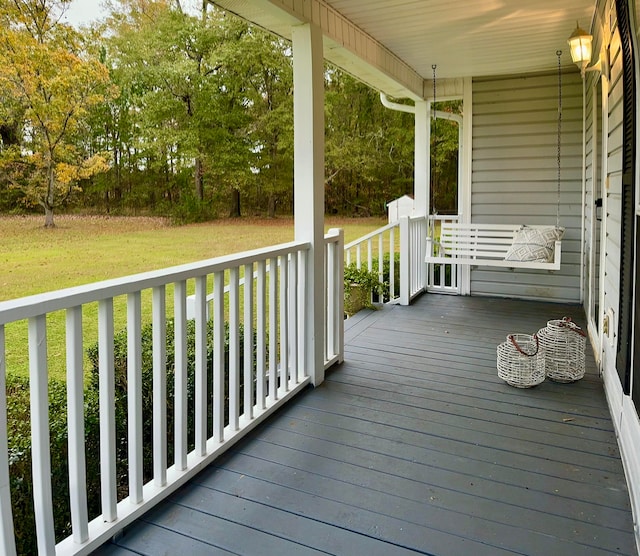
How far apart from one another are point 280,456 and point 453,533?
85 centimetres

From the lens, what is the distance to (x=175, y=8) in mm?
4777

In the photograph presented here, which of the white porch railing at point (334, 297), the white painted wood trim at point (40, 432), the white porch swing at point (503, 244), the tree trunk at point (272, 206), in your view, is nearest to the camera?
the white painted wood trim at point (40, 432)

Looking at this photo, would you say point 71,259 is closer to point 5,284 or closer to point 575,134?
point 5,284

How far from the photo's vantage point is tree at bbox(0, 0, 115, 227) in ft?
8.20

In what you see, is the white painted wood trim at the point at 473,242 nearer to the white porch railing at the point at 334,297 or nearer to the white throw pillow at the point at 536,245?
the white throw pillow at the point at 536,245

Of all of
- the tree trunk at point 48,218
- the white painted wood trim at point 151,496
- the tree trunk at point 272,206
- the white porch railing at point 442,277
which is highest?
the tree trunk at point 272,206

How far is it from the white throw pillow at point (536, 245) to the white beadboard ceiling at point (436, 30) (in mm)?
1621

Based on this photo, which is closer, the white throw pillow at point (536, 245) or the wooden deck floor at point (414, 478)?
the wooden deck floor at point (414, 478)

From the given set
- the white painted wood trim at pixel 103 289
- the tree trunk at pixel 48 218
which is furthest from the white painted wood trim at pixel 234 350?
the tree trunk at pixel 48 218

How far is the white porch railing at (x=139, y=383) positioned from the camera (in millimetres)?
1501

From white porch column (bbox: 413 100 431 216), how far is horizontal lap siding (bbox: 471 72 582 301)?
1.77ft

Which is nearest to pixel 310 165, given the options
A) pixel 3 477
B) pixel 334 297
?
pixel 334 297

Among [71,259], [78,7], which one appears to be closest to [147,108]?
[78,7]

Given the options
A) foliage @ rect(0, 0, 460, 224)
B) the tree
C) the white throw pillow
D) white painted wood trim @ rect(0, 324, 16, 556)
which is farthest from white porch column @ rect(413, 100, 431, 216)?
white painted wood trim @ rect(0, 324, 16, 556)
